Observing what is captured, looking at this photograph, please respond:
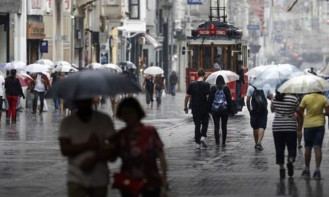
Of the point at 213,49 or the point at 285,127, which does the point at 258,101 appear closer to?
the point at 285,127

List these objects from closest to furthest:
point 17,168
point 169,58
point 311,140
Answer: point 311,140 → point 17,168 → point 169,58

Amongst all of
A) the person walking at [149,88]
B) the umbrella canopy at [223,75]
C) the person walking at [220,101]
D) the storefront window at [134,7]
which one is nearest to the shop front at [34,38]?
the person walking at [149,88]

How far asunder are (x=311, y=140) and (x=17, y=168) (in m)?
5.65

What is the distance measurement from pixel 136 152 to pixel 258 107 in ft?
53.0

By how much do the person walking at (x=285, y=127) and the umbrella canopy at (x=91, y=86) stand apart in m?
8.53

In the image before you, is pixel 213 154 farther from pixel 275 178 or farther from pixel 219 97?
pixel 275 178

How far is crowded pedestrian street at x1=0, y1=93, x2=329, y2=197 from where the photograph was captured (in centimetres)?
1952

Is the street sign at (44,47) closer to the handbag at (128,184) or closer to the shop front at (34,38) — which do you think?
the shop front at (34,38)

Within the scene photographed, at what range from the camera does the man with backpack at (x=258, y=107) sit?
28188 millimetres

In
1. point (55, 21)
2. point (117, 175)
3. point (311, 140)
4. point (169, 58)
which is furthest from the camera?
point (169, 58)

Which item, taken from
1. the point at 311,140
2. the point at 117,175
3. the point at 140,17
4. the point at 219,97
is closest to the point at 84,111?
the point at 117,175

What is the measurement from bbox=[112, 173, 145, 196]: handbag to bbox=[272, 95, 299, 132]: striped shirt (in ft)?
30.0

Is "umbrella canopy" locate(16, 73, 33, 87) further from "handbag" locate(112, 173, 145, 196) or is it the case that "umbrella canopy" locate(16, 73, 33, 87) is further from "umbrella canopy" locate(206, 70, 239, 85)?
"handbag" locate(112, 173, 145, 196)

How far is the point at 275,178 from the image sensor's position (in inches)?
846
